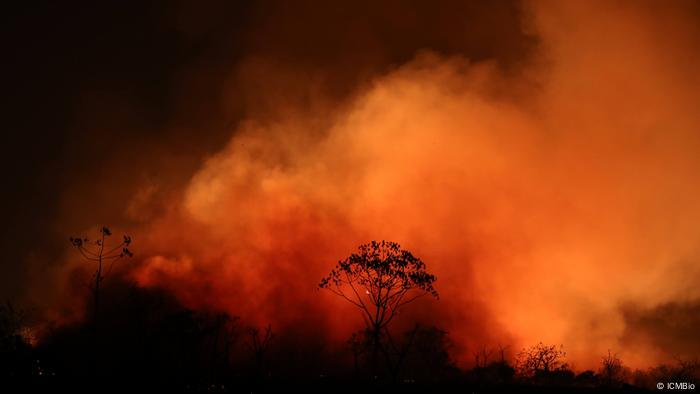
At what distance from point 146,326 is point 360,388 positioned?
59735 mm


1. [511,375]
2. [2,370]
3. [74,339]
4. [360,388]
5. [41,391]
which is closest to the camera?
[41,391]

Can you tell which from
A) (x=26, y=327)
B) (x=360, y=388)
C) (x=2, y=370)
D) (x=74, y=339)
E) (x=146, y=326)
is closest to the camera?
(x=2, y=370)

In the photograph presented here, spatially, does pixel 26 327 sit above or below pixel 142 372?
above

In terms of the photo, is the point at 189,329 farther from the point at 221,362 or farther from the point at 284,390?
the point at 284,390

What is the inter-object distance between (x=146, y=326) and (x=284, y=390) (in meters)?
50.2

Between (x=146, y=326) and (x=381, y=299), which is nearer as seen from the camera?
(x=381, y=299)

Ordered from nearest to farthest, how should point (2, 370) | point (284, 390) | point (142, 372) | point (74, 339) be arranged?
1. point (2, 370)
2. point (284, 390)
3. point (142, 372)
4. point (74, 339)

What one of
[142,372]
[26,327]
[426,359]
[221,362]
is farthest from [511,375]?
[26,327]

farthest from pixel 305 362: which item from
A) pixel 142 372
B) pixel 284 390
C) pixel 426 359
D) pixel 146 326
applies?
pixel 284 390

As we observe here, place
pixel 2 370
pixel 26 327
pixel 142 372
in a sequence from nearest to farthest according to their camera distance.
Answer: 1. pixel 2 370
2. pixel 142 372
3. pixel 26 327

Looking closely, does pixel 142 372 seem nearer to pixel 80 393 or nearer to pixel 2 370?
pixel 2 370

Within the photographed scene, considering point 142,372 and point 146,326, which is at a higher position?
point 146,326

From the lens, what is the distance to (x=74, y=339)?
128500mm

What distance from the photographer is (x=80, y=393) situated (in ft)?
163
